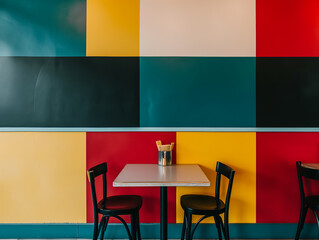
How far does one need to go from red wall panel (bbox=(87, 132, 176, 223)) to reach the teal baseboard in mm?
105

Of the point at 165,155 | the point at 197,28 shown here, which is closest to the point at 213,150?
the point at 165,155

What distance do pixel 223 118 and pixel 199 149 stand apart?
389 millimetres

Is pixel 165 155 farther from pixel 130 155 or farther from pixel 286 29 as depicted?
pixel 286 29

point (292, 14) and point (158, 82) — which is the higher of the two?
point (292, 14)

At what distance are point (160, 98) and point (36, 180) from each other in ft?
4.86

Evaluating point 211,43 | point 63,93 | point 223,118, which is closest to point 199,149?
point 223,118

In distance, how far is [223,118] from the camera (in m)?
2.19

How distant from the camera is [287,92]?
219 cm

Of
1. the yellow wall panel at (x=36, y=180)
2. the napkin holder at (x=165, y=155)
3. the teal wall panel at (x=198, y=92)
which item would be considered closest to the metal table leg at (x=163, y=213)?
the napkin holder at (x=165, y=155)

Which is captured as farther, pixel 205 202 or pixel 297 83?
pixel 297 83

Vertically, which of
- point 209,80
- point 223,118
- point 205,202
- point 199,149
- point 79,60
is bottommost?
point 205,202

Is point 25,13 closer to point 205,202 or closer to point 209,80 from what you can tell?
point 209,80

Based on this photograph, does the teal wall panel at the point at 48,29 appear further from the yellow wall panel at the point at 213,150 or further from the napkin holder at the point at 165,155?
the yellow wall panel at the point at 213,150

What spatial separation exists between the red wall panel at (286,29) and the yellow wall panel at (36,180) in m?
2.18
